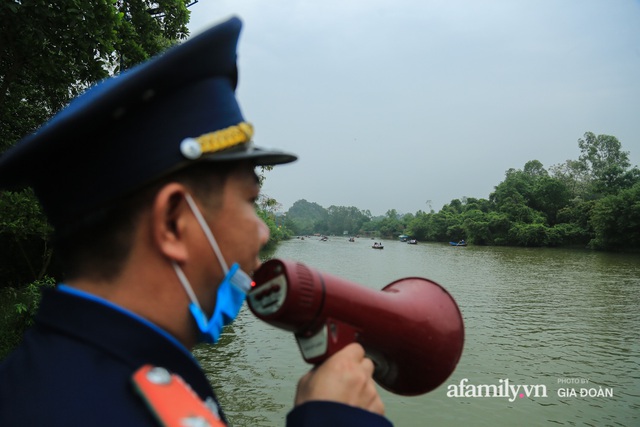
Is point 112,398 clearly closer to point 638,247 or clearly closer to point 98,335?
point 98,335

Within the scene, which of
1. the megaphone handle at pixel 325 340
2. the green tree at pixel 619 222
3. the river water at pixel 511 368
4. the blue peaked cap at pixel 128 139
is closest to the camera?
the blue peaked cap at pixel 128 139

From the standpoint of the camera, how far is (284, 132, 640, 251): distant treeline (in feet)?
169

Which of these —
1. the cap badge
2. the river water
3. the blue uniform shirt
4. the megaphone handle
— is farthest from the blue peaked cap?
the river water

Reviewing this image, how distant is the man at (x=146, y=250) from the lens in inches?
36.7

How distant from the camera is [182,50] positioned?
1.09m

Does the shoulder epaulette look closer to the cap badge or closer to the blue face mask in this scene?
the blue face mask

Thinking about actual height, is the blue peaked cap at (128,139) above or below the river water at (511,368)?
above

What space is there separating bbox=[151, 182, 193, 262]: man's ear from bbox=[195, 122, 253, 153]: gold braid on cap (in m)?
0.11

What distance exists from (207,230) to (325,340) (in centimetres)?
49

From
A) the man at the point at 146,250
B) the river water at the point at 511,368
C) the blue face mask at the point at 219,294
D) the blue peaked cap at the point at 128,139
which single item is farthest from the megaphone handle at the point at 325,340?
the river water at the point at 511,368

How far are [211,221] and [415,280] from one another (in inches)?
40.3

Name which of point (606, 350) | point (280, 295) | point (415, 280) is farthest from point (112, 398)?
point (606, 350)

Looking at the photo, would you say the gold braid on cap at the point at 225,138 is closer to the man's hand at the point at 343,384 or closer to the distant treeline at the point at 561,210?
the man's hand at the point at 343,384

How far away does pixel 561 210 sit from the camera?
7119 centimetres
